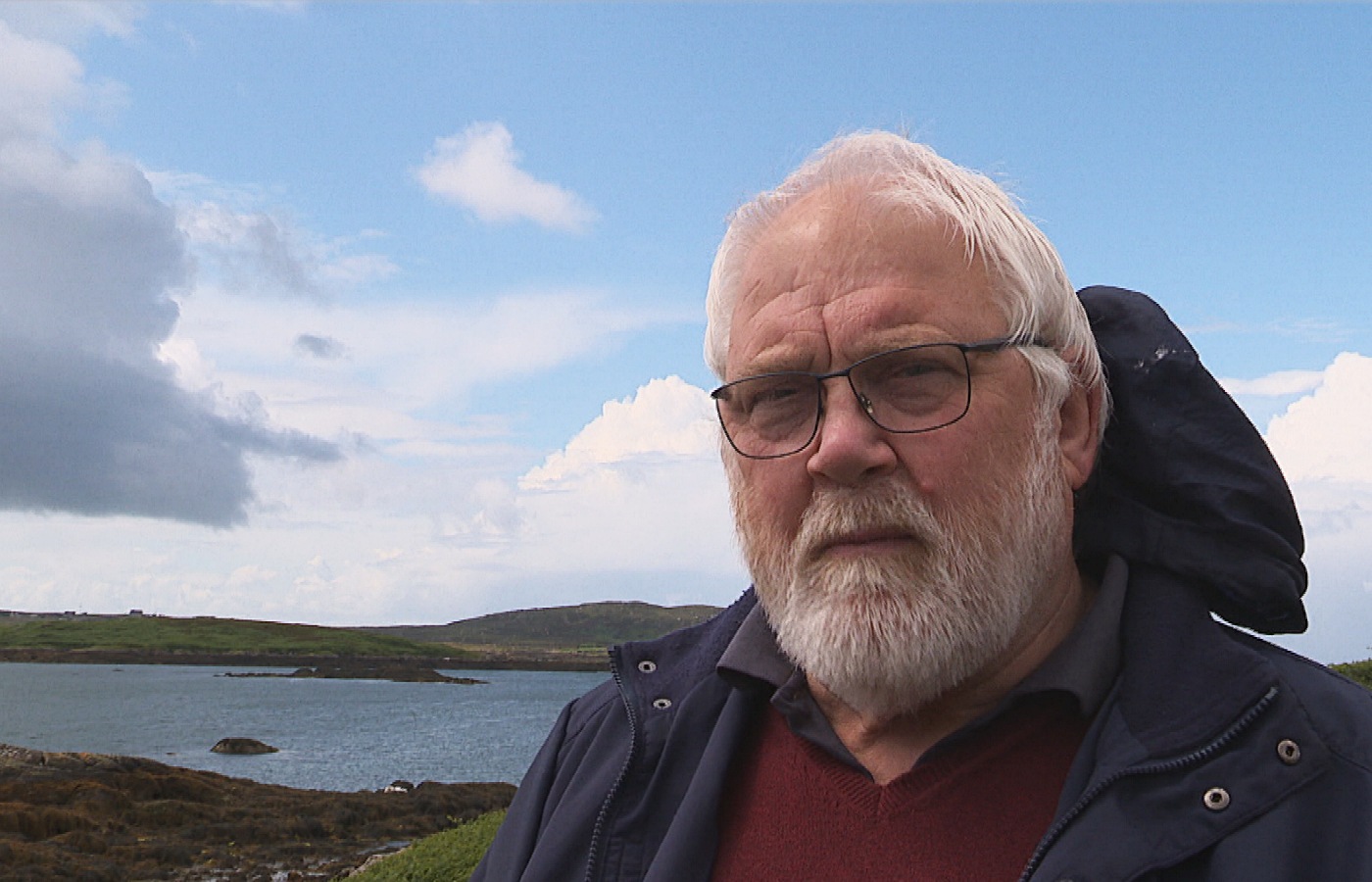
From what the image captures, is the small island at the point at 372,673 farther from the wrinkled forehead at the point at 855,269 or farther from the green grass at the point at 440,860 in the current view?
the wrinkled forehead at the point at 855,269

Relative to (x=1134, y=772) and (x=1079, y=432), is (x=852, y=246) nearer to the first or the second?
(x=1079, y=432)

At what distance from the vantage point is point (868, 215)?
238cm

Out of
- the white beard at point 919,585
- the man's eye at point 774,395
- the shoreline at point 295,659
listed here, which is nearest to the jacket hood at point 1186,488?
the white beard at point 919,585

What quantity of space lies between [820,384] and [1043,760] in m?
0.92

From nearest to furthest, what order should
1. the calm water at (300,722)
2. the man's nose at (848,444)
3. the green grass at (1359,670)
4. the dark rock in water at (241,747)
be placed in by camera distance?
1. the man's nose at (848,444)
2. the green grass at (1359,670)
3. the calm water at (300,722)
4. the dark rock in water at (241,747)

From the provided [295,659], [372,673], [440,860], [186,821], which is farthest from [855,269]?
[295,659]

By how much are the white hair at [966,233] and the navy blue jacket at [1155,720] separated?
203mm

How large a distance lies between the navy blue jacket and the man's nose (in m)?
0.63

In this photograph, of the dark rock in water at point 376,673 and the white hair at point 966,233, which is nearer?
the white hair at point 966,233

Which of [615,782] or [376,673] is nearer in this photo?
[615,782]

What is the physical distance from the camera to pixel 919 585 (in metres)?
2.26

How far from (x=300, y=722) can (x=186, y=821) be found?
51013 mm

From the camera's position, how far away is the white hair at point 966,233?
2.33m

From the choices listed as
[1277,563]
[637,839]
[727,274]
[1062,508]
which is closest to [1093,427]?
[1062,508]
